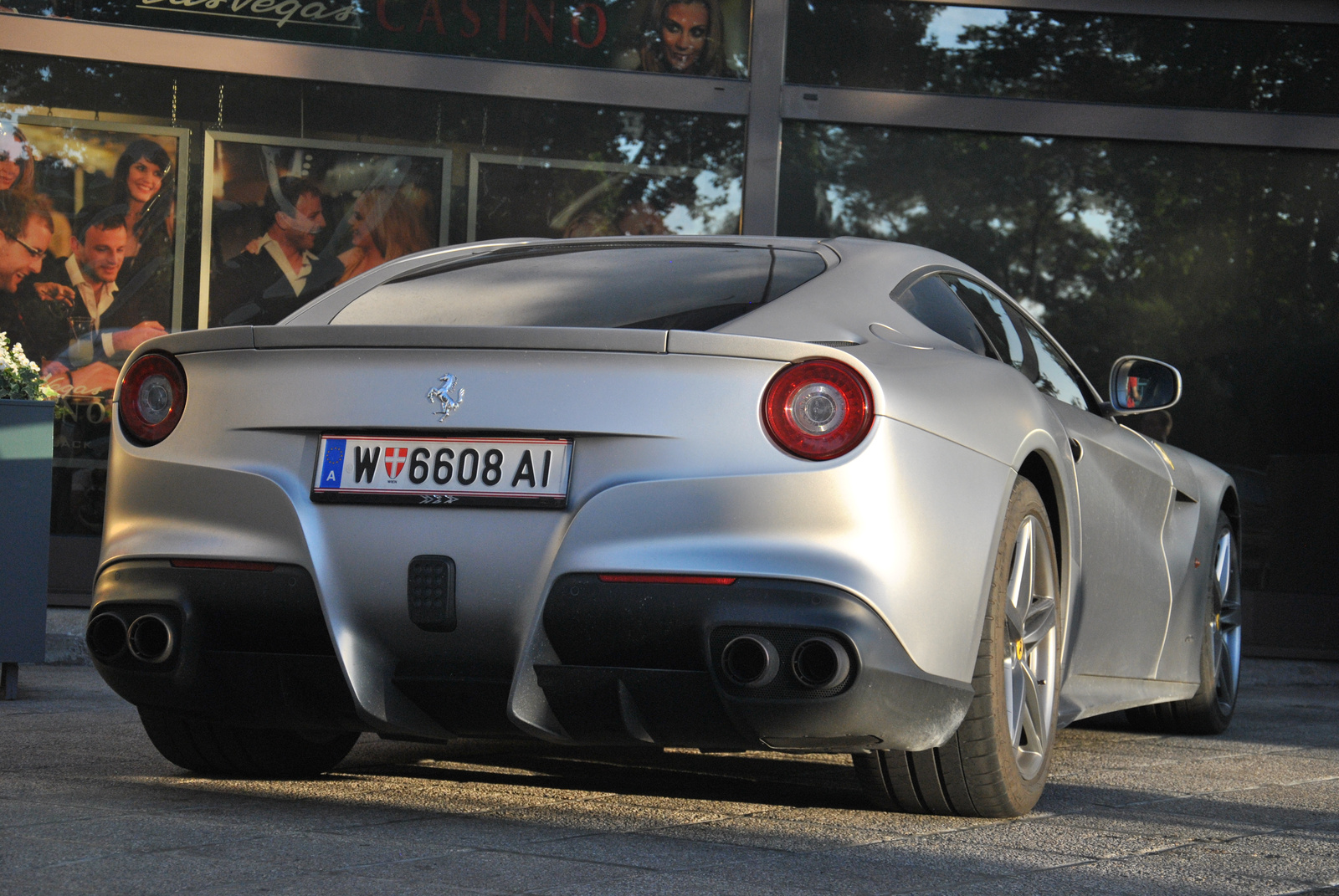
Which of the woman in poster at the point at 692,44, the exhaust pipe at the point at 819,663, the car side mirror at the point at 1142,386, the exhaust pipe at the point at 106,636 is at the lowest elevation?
the exhaust pipe at the point at 106,636

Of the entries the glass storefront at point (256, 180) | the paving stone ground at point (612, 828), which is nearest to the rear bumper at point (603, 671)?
the paving stone ground at point (612, 828)

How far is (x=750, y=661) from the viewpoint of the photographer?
298cm

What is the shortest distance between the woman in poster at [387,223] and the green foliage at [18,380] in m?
3.47

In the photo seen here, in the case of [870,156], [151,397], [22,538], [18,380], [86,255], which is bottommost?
[22,538]

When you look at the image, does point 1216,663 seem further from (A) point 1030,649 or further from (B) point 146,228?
(B) point 146,228

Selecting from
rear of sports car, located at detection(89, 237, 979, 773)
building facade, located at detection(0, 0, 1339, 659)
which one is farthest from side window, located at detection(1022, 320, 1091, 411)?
building facade, located at detection(0, 0, 1339, 659)

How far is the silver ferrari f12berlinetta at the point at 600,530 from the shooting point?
2994 mm

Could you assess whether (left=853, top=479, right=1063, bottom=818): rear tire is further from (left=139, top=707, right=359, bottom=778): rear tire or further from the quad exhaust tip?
the quad exhaust tip

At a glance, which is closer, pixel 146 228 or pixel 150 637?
pixel 150 637

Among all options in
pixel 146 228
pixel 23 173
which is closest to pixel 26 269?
pixel 23 173

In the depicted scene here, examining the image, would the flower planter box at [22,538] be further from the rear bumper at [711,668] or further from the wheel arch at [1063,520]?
the wheel arch at [1063,520]

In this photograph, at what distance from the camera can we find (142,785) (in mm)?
3662

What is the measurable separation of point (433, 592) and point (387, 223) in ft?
22.5

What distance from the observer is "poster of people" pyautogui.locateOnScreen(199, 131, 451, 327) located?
30.9ft
